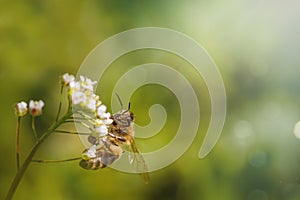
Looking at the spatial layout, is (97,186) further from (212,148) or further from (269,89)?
(269,89)

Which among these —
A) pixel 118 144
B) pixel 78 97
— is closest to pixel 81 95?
pixel 78 97

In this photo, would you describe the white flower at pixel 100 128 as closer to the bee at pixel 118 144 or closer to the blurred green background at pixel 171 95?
the bee at pixel 118 144

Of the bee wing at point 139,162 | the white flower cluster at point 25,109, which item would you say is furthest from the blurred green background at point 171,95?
the white flower cluster at point 25,109

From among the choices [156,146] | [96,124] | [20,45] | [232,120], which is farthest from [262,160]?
[96,124]

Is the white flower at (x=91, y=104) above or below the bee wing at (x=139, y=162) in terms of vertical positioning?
below

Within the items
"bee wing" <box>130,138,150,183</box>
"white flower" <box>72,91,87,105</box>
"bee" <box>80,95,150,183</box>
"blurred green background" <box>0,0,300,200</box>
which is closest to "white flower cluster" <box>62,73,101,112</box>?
"white flower" <box>72,91,87,105</box>

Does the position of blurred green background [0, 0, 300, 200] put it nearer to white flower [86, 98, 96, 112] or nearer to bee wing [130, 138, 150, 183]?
bee wing [130, 138, 150, 183]

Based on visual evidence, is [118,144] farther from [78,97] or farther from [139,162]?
[78,97]
